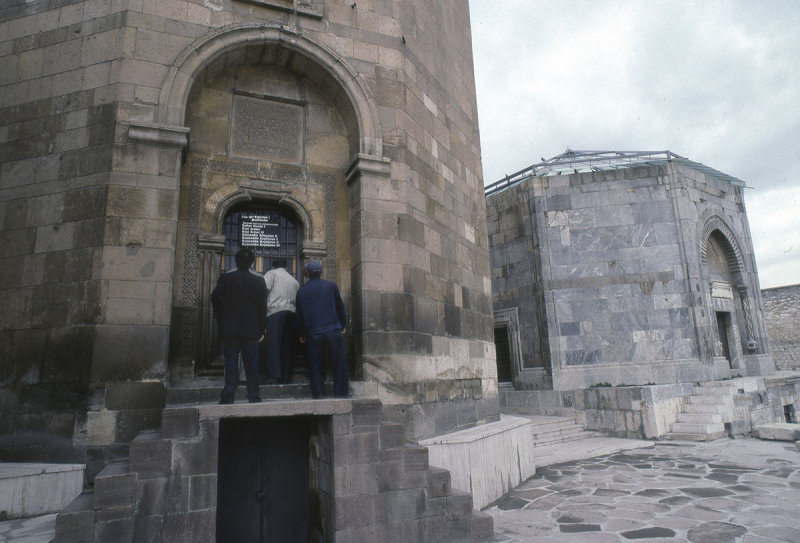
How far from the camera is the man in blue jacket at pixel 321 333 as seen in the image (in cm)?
539

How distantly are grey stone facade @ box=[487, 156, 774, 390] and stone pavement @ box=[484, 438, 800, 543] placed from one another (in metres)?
4.73

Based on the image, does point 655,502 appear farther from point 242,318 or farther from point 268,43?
point 268,43

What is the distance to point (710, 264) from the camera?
15.9m

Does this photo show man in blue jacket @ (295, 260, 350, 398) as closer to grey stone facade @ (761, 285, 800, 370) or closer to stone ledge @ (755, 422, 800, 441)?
stone ledge @ (755, 422, 800, 441)

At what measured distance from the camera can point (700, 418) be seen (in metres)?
11.1

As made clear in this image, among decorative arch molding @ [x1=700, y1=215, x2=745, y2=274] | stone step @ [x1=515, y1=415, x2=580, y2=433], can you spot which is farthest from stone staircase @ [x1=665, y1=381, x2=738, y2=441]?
decorative arch molding @ [x1=700, y1=215, x2=745, y2=274]

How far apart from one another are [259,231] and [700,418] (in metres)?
10.2

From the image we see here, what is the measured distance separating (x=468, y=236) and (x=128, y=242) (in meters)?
5.40

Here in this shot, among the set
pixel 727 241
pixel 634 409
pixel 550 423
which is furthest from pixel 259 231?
pixel 727 241

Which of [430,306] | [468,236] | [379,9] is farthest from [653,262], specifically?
[379,9]

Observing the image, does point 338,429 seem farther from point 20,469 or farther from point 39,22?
point 39,22

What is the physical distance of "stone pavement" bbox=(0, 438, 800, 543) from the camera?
15.9 feet

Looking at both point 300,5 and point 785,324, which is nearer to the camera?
point 300,5

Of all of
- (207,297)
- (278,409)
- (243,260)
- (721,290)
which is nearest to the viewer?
(278,409)
